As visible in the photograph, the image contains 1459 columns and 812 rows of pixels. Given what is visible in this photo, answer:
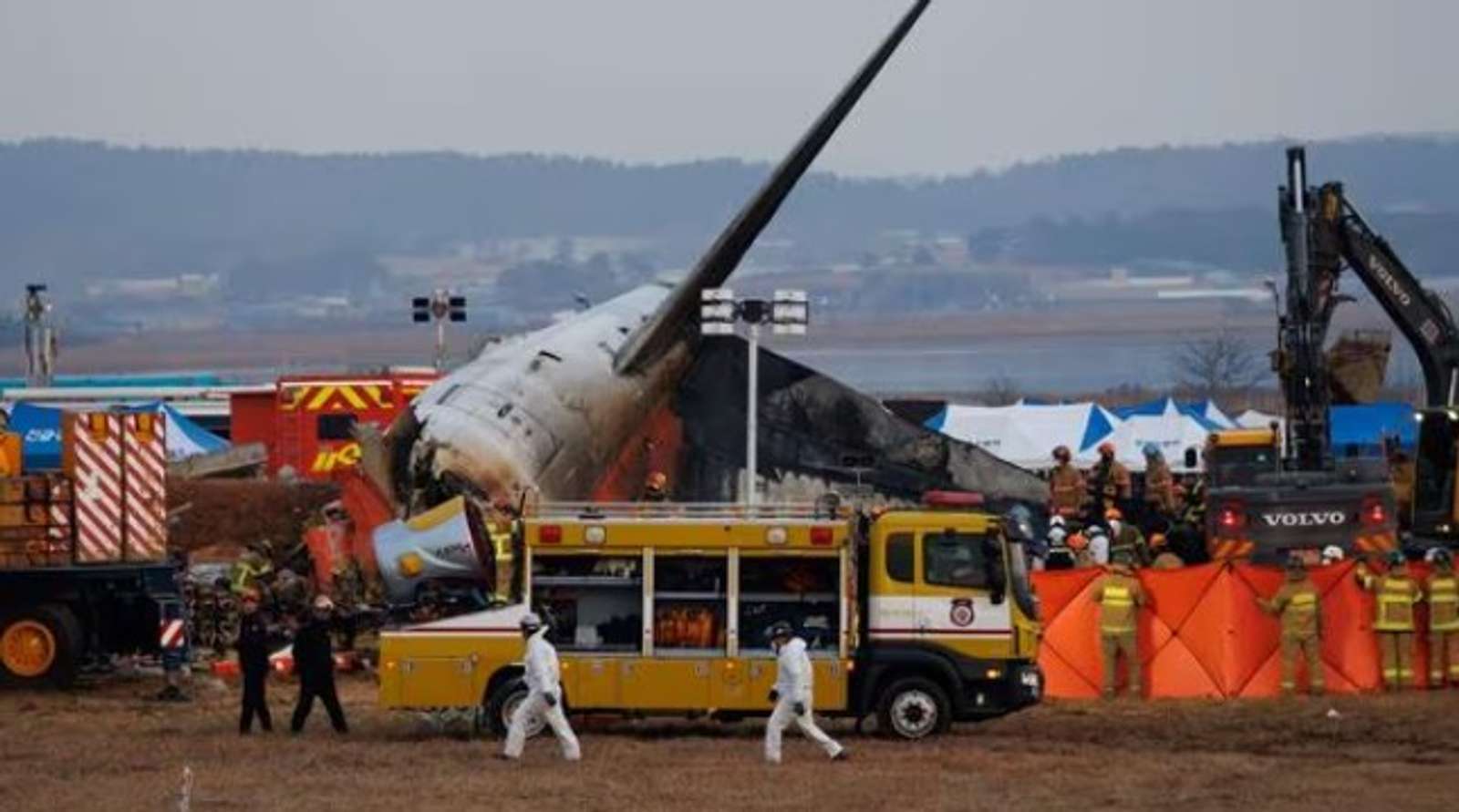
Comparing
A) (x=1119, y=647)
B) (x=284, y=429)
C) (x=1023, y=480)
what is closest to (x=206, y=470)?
(x=284, y=429)

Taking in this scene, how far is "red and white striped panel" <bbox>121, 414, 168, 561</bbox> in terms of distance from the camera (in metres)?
37.1

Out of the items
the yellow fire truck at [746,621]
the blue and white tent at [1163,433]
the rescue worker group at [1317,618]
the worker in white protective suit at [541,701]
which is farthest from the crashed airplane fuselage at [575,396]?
the blue and white tent at [1163,433]

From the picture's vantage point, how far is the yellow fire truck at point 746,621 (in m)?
30.6

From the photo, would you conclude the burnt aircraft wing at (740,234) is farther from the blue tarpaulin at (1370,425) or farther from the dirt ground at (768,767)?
the dirt ground at (768,767)

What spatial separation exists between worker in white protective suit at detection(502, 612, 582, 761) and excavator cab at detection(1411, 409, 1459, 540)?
60.6 ft

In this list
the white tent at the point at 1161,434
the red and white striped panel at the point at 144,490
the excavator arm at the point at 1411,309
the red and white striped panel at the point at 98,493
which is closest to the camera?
the red and white striped panel at the point at 98,493

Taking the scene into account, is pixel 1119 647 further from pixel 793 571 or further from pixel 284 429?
pixel 284 429

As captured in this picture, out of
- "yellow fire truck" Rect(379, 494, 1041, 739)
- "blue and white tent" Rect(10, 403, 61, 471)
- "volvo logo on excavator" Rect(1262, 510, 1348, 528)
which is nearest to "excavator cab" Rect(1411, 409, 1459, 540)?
Result: "volvo logo on excavator" Rect(1262, 510, 1348, 528)

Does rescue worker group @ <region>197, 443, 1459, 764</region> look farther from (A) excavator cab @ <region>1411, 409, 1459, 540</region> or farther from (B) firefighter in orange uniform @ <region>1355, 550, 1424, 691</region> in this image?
(A) excavator cab @ <region>1411, 409, 1459, 540</region>

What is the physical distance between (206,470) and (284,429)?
2984 mm

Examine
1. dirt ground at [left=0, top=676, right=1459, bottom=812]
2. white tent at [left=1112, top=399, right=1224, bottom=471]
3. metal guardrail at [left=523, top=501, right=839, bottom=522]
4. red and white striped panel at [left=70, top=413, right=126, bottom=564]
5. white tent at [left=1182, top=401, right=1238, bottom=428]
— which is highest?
white tent at [left=1182, top=401, right=1238, bottom=428]

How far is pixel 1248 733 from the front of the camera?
30953 mm

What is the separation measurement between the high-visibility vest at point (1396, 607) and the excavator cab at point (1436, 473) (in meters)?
8.99

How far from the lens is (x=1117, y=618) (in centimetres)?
3472
